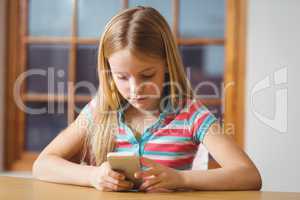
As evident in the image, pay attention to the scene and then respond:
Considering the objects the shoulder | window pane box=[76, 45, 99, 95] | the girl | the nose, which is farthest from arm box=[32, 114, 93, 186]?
window pane box=[76, 45, 99, 95]

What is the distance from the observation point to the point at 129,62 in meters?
1.22

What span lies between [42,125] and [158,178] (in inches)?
64.9

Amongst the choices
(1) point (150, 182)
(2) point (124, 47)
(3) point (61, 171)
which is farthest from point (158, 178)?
(2) point (124, 47)

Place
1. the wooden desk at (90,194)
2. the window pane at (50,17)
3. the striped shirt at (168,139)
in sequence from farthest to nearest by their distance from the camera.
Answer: the window pane at (50,17) → the striped shirt at (168,139) → the wooden desk at (90,194)

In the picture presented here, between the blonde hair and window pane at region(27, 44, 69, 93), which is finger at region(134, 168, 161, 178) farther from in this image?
window pane at region(27, 44, 69, 93)

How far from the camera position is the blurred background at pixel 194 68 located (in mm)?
2264

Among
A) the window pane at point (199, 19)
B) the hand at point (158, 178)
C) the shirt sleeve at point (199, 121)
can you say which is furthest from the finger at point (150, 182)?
the window pane at point (199, 19)

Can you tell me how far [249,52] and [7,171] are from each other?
1.42 metres

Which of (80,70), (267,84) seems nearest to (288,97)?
(267,84)

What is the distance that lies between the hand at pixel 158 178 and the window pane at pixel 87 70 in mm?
1472

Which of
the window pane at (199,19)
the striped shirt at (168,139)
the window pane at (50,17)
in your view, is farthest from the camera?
the window pane at (50,17)

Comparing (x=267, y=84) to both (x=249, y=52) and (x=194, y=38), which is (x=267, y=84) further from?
(x=194, y=38)

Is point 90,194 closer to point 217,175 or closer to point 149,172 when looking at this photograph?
point 149,172

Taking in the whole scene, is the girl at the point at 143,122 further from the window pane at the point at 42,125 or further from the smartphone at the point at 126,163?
the window pane at the point at 42,125
